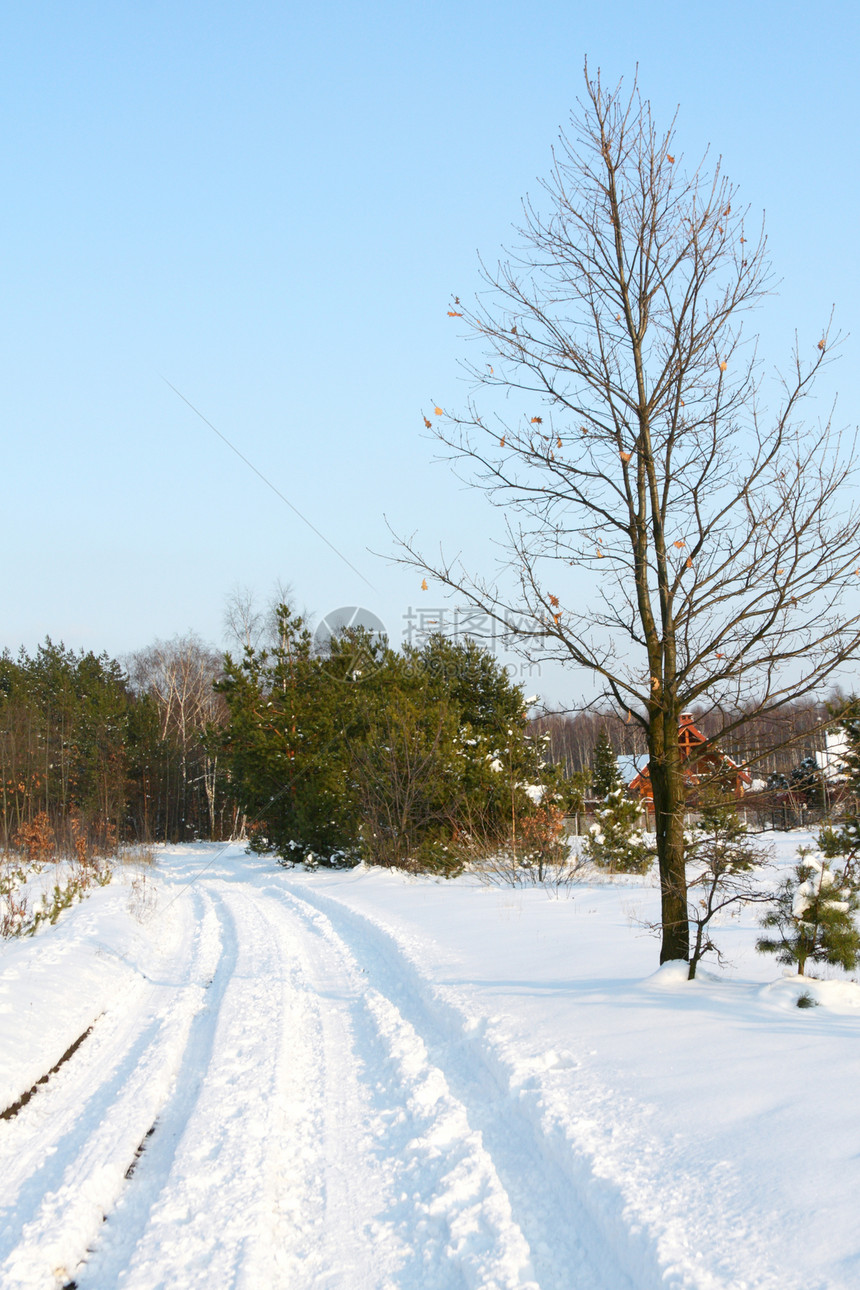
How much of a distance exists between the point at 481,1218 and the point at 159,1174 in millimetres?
1484

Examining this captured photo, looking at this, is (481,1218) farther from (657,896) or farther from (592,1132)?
(657,896)

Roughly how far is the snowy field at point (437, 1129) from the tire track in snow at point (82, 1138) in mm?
16

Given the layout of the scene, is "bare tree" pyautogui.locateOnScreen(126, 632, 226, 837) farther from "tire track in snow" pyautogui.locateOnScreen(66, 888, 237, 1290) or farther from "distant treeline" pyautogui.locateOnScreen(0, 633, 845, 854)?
"tire track in snow" pyautogui.locateOnScreen(66, 888, 237, 1290)

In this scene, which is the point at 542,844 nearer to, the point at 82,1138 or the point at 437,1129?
the point at 437,1129

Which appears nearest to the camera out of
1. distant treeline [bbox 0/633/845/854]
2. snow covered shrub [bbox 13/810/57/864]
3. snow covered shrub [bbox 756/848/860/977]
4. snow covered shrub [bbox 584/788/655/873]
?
snow covered shrub [bbox 756/848/860/977]

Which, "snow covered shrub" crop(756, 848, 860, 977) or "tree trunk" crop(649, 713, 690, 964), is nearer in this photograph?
"snow covered shrub" crop(756, 848, 860, 977)

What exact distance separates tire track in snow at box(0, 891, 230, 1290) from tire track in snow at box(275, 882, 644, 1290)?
1.62 metres

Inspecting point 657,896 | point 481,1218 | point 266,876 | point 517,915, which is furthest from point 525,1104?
point 266,876

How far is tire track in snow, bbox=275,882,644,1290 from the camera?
9.06ft

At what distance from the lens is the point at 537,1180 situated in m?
3.41

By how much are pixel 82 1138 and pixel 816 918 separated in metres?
4.29

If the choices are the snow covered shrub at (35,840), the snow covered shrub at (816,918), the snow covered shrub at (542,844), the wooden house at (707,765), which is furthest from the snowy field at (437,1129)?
the snow covered shrub at (35,840)

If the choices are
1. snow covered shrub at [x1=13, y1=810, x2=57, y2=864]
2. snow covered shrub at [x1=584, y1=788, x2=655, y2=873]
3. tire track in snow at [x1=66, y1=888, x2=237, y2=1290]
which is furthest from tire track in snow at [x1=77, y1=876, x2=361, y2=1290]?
snow covered shrub at [x1=13, y1=810, x2=57, y2=864]

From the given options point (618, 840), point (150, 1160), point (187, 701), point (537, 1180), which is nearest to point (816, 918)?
point (537, 1180)
